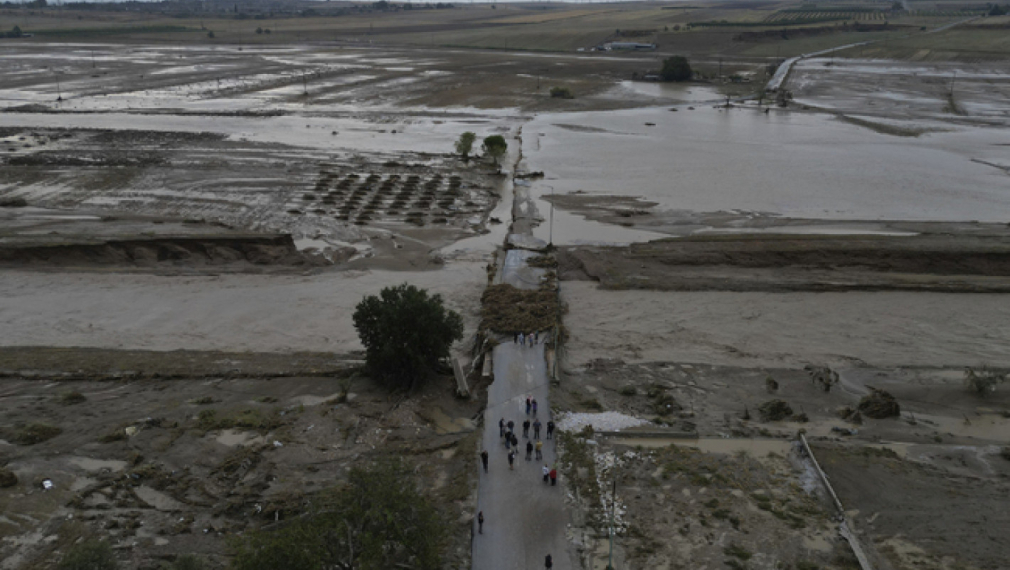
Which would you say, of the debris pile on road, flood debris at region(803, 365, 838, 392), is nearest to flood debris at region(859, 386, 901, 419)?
flood debris at region(803, 365, 838, 392)

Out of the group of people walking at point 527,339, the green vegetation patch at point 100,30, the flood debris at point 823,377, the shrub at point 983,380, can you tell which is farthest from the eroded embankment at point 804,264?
the green vegetation patch at point 100,30

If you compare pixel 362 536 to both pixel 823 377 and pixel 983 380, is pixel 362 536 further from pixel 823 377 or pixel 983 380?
pixel 983 380

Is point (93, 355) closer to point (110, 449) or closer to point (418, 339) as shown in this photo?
point (110, 449)

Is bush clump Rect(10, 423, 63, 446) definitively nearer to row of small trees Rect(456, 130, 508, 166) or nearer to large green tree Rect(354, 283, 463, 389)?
large green tree Rect(354, 283, 463, 389)

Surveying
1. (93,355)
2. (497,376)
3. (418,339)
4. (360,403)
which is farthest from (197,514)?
(93,355)

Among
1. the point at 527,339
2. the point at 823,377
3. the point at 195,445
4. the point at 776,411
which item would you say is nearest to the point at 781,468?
the point at 776,411

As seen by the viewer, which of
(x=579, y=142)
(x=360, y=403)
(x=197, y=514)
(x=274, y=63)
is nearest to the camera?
(x=197, y=514)

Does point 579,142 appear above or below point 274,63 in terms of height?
below
